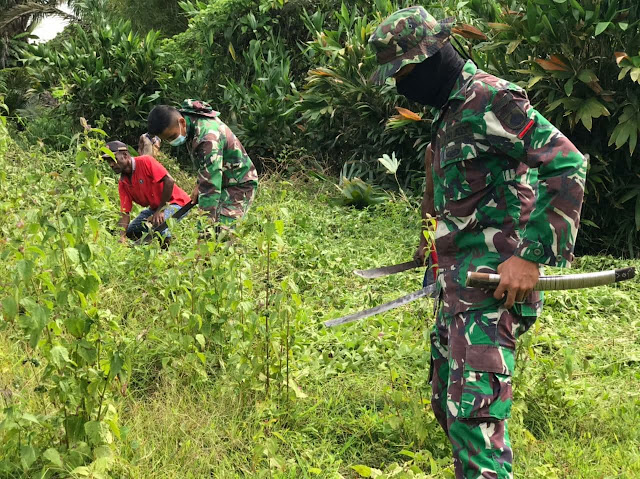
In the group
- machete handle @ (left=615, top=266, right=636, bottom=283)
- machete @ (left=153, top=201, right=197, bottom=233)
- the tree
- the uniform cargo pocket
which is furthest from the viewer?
the tree

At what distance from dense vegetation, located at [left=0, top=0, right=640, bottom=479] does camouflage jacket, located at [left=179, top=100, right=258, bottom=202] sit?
484 mm

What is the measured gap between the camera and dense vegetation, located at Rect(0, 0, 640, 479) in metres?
2.42

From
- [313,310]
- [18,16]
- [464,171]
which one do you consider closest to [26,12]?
[18,16]

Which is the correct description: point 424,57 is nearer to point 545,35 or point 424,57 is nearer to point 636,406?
point 636,406

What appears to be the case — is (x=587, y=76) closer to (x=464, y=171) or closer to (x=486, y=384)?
(x=464, y=171)

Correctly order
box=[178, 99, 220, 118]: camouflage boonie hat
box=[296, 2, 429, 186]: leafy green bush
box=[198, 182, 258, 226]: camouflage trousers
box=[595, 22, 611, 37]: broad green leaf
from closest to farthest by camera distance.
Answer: box=[178, 99, 220, 118]: camouflage boonie hat, box=[198, 182, 258, 226]: camouflage trousers, box=[595, 22, 611, 37]: broad green leaf, box=[296, 2, 429, 186]: leafy green bush

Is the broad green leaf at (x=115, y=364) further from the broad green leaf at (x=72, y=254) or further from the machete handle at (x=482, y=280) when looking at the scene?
the machete handle at (x=482, y=280)

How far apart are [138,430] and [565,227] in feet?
6.12

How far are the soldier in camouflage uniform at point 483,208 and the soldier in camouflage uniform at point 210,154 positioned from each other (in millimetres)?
2461

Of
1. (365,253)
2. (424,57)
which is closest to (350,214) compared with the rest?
(365,253)

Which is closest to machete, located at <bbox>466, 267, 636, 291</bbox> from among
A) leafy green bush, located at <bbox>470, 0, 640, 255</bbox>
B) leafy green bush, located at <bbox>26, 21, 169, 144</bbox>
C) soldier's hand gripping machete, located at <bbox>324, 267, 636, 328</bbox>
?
soldier's hand gripping machete, located at <bbox>324, 267, 636, 328</bbox>

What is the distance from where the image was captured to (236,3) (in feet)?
34.0

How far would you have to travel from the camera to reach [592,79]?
5773 mm

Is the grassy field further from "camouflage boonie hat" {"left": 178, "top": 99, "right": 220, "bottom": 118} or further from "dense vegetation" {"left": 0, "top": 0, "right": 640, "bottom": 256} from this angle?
"dense vegetation" {"left": 0, "top": 0, "right": 640, "bottom": 256}
